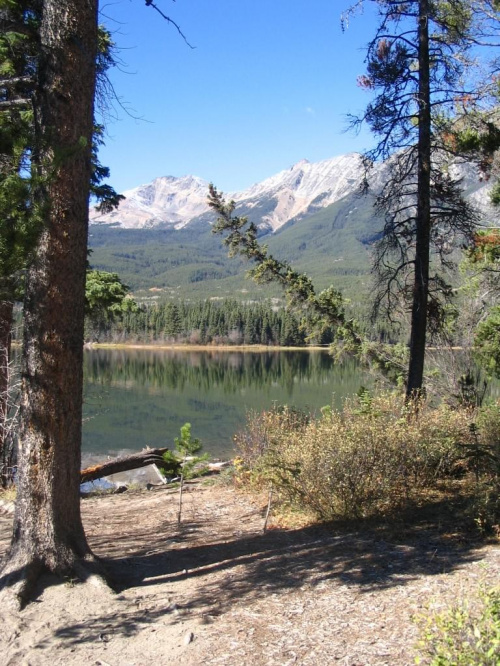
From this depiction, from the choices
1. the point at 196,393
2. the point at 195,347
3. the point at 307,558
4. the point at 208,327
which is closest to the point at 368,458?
the point at 307,558

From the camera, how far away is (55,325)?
171 inches

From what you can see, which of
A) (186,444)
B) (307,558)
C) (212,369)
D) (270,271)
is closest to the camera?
(307,558)

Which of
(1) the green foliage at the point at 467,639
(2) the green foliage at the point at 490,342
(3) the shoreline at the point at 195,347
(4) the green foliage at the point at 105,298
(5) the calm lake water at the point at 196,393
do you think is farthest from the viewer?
(3) the shoreline at the point at 195,347

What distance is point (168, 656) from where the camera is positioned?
359 centimetres

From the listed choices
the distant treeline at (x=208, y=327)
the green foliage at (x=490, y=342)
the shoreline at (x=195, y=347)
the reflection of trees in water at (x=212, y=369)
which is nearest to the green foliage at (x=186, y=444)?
the green foliage at (x=490, y=342)

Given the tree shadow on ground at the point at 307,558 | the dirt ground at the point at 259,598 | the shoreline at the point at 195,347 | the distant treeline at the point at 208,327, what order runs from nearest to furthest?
1. the dirt ground at the point at 259,598
2. the tree shadow on ground at the point at 307,558
3. the shoreline at the point at 195,347
4. the distant treeline at the point at 208,327

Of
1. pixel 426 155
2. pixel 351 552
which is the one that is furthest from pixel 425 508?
pixel 426 155

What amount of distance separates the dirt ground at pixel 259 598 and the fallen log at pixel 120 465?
19.4 feet

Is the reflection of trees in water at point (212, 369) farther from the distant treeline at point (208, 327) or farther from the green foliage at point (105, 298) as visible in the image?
the green foliage at point (105, 298)

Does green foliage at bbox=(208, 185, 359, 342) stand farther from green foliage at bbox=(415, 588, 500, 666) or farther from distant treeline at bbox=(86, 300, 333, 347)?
distant treeline at bbox=(86, 300, 333, 347)

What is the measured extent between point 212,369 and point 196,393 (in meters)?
24.6

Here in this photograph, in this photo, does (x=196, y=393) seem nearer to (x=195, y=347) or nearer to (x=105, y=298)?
(x=105, y=298)

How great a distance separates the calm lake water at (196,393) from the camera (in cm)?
2650

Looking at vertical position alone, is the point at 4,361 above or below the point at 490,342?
below
